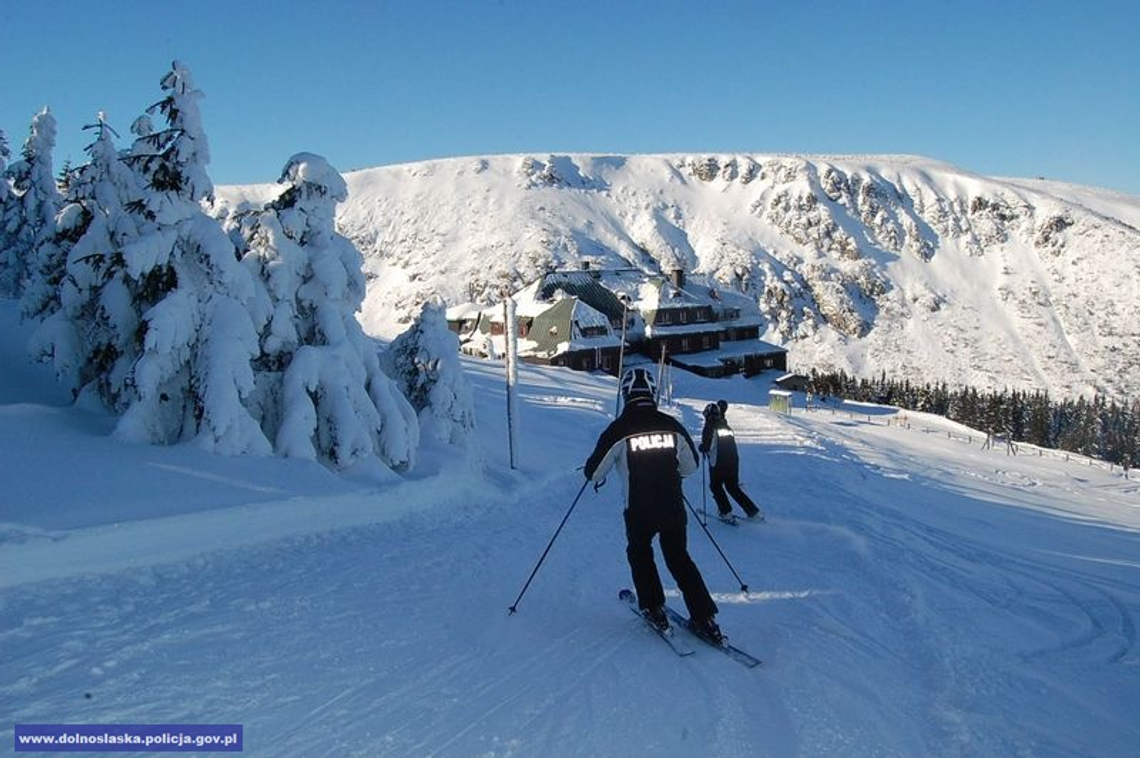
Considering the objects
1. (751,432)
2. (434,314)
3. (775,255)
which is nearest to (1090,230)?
(775,255)

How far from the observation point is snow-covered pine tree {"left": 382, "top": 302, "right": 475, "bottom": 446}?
1531cm

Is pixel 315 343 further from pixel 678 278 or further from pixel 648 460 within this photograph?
pixel 678 278

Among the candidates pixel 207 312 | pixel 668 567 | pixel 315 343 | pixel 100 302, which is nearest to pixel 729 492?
pixel 668 567

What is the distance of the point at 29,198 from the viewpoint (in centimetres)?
2980

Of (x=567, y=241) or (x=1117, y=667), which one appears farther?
(x=567, y=241)

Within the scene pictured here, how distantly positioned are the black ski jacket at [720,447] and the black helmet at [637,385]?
16.7 ft

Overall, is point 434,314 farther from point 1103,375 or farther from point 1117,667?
point 1103,375

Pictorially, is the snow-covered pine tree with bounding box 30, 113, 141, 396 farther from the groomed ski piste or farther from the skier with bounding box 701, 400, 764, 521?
the skier with bounding box 701, 400, 764, 521

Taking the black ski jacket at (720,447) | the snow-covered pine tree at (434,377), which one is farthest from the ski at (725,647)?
the snow-covered pine tree at (434,377)

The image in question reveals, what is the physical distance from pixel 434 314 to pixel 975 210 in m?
203

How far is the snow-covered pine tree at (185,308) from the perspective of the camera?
1103 cm

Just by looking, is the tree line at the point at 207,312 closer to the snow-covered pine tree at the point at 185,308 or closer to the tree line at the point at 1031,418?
the snow-covered pine tree at the point at 185,308

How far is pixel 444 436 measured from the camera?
1511 cm

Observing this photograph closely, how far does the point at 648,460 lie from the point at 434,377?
10.3m
